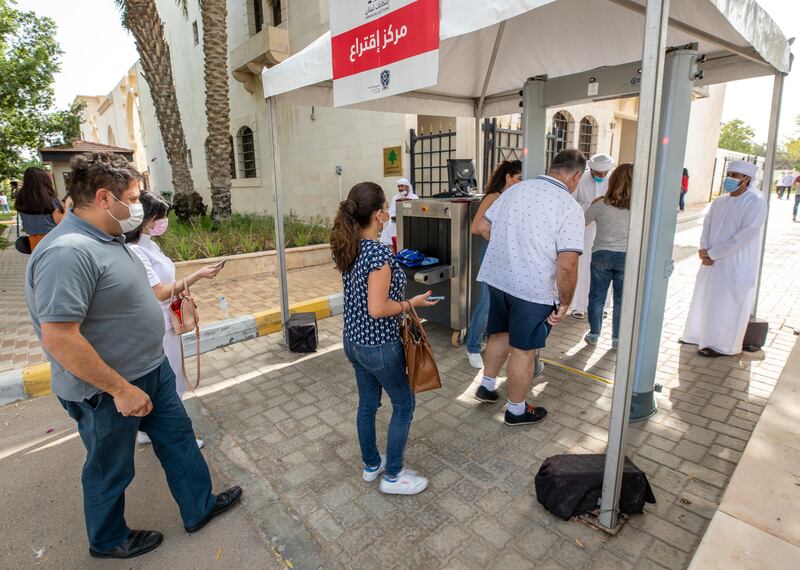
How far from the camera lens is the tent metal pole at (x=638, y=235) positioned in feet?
5.85

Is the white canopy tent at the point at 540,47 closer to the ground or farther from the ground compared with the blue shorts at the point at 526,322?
farther from the ground

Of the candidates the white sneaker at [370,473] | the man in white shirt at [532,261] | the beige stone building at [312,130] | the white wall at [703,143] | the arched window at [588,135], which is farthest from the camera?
the white wall at [703,143]

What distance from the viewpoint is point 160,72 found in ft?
28.5

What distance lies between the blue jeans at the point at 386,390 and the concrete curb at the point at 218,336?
9.42ft

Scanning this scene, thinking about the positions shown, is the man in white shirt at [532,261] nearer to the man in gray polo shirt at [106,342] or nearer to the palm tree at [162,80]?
the man in gray polo shirt at [106,342]

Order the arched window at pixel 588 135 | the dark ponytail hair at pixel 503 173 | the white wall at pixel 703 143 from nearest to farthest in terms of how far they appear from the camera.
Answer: the dark ponytail hair at pixel 503 173 → the arched window at pixel 588 135 → the white wall at pixel 703 143

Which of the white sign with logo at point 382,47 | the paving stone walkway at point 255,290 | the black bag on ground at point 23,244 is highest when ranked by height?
the white sign with logo at point 382,47

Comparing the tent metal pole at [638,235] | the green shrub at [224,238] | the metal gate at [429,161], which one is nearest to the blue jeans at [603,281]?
the tent metal pole at [638,235]

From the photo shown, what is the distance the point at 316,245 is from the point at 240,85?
9000 millimetres

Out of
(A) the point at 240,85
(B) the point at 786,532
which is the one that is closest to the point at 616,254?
(B) the point at 786,532

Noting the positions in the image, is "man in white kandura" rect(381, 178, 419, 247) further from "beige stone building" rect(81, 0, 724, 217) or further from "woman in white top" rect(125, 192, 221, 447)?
"woman in white top" rect(125, 192, 221, 447)

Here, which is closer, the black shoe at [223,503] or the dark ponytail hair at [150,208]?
the black shoe at [223,503]

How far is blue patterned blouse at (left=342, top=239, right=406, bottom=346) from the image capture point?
82.9 inches

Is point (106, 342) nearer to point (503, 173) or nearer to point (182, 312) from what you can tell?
point (182, 312)
